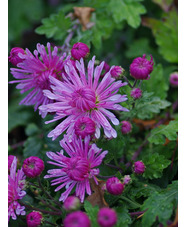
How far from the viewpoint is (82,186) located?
1.20 meters

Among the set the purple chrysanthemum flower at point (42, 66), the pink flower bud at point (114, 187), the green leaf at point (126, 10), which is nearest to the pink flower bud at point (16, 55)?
the purple chrysanthemum flower at point (42, 66)

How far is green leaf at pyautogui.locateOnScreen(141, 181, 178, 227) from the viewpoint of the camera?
109cm

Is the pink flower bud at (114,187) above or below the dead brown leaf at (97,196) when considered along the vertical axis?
above

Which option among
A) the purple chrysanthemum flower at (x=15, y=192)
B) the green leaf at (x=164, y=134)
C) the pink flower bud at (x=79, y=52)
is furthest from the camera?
the green leaf at (x=164, y=134)

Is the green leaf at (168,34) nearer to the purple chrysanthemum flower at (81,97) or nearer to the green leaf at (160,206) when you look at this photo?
the purple chrysanthemum flower at (81,97)

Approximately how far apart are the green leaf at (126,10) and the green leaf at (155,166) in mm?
916

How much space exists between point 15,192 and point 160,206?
525 mm

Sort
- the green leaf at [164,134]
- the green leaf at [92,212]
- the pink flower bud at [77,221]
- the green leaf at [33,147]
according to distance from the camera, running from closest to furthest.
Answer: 1. the pink flower bud at [77,221]
2. the green leaf at [92,212]
3. the green leaf at [164,134]
4. the green leaf at [33,147]

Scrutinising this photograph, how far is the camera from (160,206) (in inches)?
44.6

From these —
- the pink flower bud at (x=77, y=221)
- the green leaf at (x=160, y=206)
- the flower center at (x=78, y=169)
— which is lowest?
the green leaf at (x=160, y=206)

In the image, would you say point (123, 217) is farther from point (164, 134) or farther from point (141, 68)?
point (141, 68)

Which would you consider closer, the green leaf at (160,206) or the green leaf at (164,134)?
the green leaf at (160,206)

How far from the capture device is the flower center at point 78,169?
1.13 m

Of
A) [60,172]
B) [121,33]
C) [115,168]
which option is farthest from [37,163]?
[121,33]
